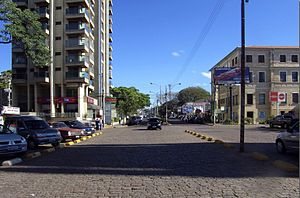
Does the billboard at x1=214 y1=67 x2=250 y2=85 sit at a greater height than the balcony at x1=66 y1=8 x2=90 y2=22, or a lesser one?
lesser

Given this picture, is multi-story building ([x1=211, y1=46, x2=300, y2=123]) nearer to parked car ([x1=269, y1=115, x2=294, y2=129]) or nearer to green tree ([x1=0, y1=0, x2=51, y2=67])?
parked car ([x1=269, y1=115, x2=294, y2=129])

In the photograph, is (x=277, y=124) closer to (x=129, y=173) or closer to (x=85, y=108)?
(x=85, y=108)

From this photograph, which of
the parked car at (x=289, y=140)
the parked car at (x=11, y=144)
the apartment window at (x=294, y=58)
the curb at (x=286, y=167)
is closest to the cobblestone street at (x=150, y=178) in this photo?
the curb at (x=286, y=167)

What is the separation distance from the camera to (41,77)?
59188 millimetres

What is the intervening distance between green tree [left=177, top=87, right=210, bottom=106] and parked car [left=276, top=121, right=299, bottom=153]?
12259 centimetres

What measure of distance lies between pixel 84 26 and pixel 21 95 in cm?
1633

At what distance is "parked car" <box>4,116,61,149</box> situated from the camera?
20.1 m

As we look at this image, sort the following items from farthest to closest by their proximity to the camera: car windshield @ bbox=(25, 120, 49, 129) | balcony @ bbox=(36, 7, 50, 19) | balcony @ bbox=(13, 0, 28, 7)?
1. balcony @ bbox=(13, 0, 28, 7)
2. balcony @ bbox=(36, 7, 50, 19)
3. car windshield @ bbox=(25, 120, 49, 129)

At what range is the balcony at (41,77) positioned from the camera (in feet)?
194

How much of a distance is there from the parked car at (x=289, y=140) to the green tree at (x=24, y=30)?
69.0ft

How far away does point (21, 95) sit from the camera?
209 ft

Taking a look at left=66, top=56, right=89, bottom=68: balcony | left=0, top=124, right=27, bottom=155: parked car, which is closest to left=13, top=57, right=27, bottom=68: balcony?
left=66, top=56, right=89, bottom=68: balcony

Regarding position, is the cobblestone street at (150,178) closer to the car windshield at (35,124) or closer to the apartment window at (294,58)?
the car windshield at (35,124)

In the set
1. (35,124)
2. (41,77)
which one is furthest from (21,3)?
(35,124)
